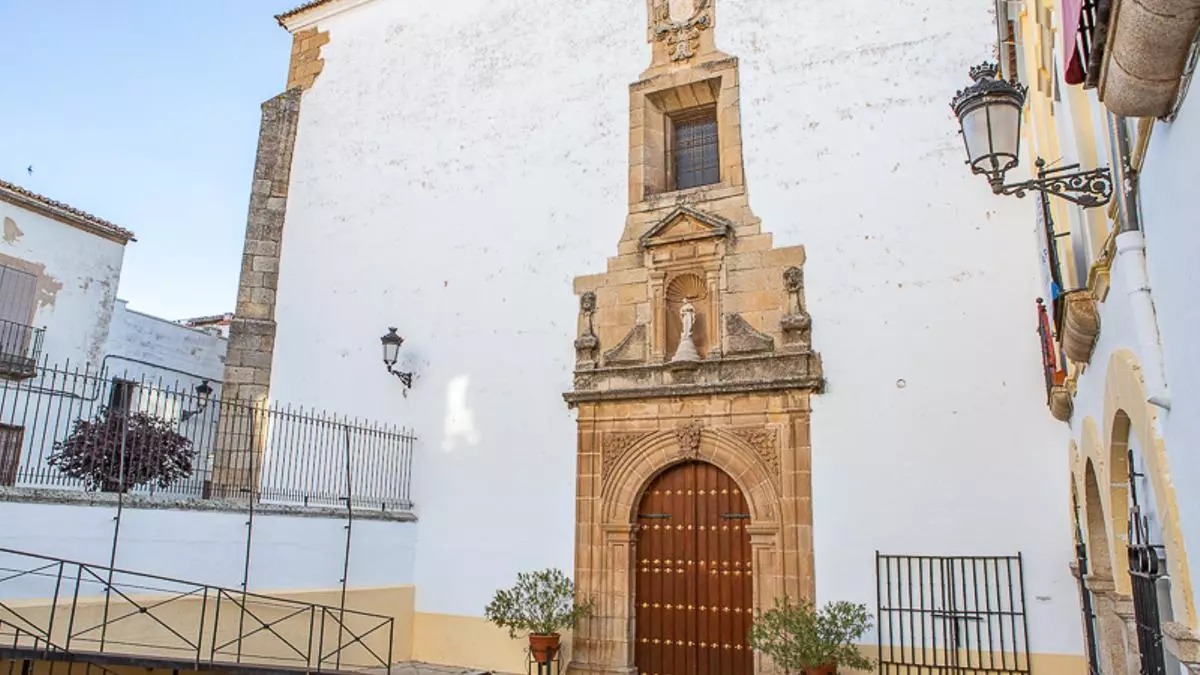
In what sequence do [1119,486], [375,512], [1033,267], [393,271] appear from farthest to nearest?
[393,271] → [375,512] → [1033,267] → [1119,486]

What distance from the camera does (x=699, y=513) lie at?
25.1ft

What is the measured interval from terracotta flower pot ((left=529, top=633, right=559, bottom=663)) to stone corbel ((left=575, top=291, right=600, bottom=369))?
2.51 meters

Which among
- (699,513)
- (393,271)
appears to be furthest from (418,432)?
(699,513)

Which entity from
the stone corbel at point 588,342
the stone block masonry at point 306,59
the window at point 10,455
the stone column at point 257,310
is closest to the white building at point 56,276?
the window at point 10,455

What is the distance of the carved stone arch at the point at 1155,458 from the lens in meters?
2.30

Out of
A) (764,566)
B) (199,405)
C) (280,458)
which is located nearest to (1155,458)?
(764,566)

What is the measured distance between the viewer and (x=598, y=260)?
28.3 feet

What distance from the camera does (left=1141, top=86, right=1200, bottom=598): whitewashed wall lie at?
190cm

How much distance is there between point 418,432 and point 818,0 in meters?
5.95

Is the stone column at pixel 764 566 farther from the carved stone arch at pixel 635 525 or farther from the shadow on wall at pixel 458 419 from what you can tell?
the shadow on wall at pixel 458 419

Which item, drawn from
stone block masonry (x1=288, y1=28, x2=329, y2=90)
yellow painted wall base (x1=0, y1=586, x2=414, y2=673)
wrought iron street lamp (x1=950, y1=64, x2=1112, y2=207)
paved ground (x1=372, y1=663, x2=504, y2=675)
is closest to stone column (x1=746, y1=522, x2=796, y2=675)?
paved ground (x1=372, y1=663, x2=504, y2=675)

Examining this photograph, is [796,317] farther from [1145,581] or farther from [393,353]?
[1145,581]

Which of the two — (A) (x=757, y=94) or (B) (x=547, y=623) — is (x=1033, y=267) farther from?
(B) (x=547, y=623)

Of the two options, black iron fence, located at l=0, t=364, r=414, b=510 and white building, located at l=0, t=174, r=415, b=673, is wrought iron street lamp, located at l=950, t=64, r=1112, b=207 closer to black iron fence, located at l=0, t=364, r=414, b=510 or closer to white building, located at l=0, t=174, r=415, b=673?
white building, located at l=0, t=174, r=415, b=673
